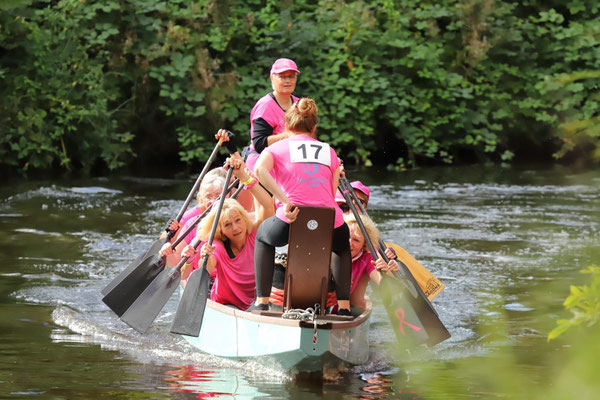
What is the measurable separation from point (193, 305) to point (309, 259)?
801 millimetres

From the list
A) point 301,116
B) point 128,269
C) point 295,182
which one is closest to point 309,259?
point 295,182

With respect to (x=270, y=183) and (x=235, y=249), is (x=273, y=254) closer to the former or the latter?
(x=270, y=183)

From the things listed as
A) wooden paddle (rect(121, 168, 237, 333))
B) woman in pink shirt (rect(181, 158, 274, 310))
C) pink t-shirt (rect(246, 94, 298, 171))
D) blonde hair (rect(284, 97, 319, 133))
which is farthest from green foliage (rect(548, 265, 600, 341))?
pink t-shirt (rect(246, 94, 298, 171))

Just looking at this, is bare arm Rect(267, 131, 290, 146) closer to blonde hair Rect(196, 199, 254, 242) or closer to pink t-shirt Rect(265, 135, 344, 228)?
blonde hair Rect(196, 199, 254, 242)

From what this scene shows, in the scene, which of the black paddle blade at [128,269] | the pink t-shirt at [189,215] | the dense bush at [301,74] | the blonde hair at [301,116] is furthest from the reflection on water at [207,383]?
the dense bush at [301,74]

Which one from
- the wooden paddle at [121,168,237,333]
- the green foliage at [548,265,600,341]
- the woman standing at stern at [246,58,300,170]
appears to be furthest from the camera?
the woman standing at stern at [246,58,300,170]

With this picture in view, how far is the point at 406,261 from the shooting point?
22.2ft

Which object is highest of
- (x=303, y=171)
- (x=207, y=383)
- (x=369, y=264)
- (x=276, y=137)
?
(x=276, y=137)

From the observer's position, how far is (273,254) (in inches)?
222

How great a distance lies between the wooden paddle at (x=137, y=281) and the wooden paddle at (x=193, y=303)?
2.41 feet

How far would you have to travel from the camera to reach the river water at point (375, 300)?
351 cm

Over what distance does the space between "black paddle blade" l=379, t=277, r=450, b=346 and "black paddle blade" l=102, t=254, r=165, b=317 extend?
1521mm

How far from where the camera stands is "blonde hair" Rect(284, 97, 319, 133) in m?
5.54

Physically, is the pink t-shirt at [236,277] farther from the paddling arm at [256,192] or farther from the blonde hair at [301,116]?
the blonde hair at [301,116]
